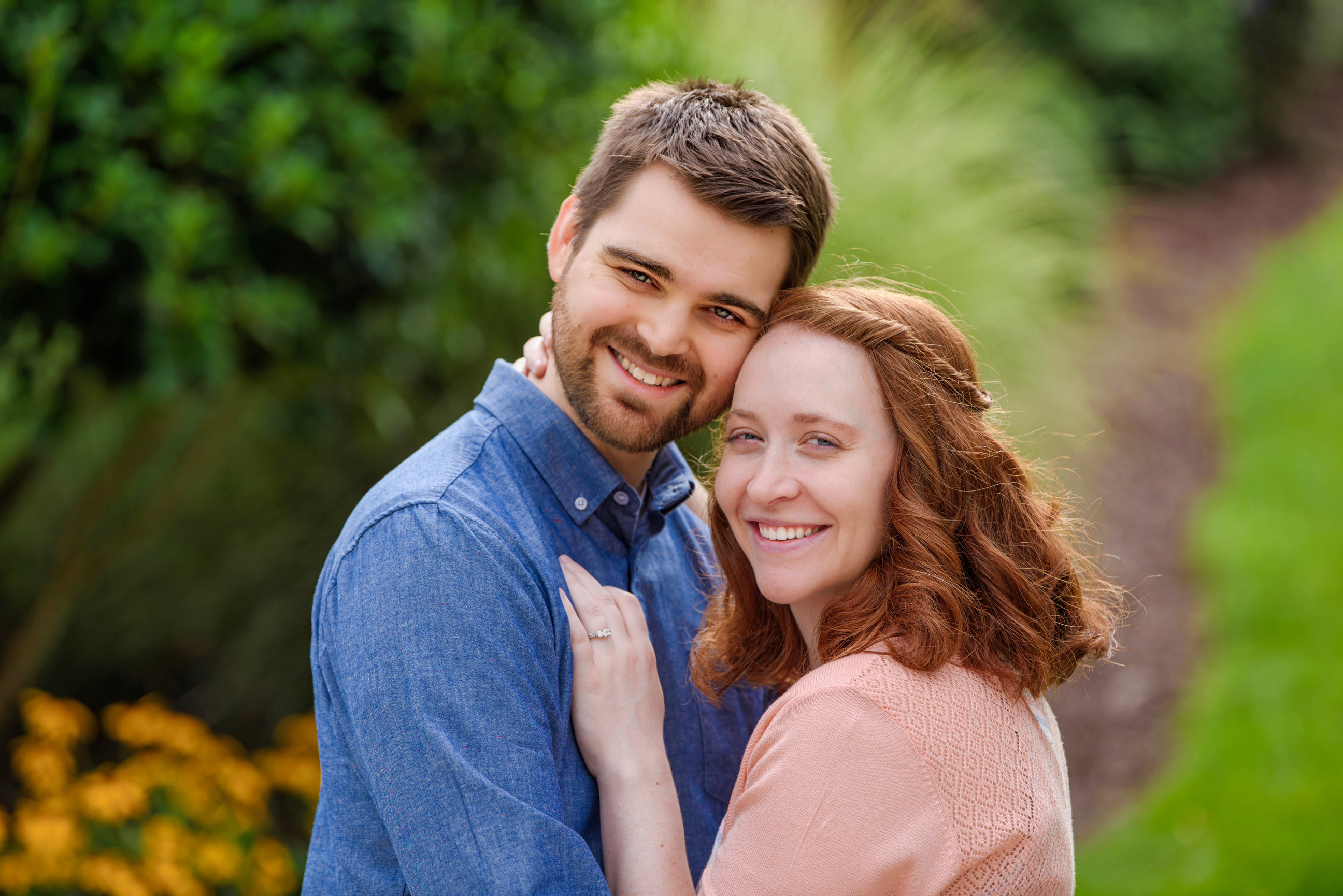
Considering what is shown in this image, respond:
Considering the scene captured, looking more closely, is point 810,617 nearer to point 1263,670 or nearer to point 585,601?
point 585,601

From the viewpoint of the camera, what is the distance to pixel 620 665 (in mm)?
1856

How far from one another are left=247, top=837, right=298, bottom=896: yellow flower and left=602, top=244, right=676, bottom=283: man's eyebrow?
2598mm

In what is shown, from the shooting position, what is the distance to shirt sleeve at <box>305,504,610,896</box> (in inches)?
62.1

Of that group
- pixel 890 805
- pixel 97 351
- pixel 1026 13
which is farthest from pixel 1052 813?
pixel 1026 13

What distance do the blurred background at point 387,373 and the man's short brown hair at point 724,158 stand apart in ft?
1.16

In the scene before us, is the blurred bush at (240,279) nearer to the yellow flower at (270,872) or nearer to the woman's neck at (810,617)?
the yellow flower at (270,872)

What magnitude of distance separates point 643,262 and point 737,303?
0.18 metres

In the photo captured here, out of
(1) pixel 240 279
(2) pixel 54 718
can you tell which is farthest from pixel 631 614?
(2) pixel 54 718

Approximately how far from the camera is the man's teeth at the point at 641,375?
78.7 inches

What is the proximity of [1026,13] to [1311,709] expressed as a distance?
7914mm

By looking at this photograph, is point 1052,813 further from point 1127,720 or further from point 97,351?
point 1127,720

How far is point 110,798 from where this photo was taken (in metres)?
3.47

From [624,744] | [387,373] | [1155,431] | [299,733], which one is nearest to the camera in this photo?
[624,744]

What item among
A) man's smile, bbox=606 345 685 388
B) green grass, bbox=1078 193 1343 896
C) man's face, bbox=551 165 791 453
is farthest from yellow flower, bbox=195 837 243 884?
green grass, bbox=1078 193 1343 896
